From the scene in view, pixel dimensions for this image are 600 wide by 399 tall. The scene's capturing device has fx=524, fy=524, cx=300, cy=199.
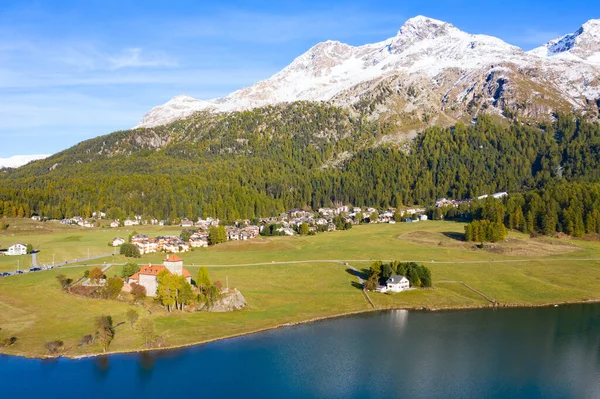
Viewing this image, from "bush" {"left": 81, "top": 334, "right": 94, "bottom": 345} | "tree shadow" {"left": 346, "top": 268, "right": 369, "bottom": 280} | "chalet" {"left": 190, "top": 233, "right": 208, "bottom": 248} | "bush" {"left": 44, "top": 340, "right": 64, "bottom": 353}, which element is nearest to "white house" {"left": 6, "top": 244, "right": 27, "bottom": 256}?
"chalet" {"left": 190, "top": 233, "right": 208, "bottom": 248}

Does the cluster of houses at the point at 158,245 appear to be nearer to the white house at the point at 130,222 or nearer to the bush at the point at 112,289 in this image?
the bush at the point at 112,289

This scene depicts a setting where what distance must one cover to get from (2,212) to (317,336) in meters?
159

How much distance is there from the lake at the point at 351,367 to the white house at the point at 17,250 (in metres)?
73.8

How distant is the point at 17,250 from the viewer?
127 metres

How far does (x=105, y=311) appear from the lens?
78312mm

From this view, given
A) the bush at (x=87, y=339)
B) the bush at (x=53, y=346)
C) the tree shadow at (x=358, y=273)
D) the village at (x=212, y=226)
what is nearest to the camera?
the bush at (x=53, y=346)

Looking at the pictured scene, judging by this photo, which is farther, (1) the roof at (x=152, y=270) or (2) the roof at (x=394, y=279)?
(2) the roof at (x=394, y=279)

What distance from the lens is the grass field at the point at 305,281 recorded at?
73.3 metres

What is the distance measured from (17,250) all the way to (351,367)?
99205 mm

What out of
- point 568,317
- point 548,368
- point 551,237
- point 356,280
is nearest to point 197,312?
point 356,280

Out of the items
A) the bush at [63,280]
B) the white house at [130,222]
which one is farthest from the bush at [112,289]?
the white house at [130,222]

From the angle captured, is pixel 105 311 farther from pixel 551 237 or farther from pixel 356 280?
pixel 551 237

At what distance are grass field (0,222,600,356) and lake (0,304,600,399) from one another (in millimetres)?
5478

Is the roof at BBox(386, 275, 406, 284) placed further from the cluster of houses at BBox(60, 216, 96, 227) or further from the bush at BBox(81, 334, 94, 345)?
the cluster of houses at BBox(60, 216, 96, 227)
